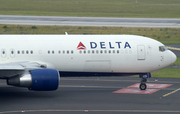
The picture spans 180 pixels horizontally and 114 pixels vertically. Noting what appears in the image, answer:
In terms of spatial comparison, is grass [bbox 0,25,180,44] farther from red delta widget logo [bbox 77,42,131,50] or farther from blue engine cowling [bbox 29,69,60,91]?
blue engine cowling [bbox 29,69,60,91]

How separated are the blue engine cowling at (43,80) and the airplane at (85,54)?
0.84 meters

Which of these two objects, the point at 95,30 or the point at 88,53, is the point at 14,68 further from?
the point at 95,30

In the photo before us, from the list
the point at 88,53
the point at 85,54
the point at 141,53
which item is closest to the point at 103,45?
the point at 88,53

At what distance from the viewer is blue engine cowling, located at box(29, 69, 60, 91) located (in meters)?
21.7

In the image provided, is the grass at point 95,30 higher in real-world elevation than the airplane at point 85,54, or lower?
higher

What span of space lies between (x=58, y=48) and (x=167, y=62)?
8.98 metres

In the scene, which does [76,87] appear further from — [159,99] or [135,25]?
[135,25]

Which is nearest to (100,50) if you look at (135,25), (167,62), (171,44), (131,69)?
(131,69)

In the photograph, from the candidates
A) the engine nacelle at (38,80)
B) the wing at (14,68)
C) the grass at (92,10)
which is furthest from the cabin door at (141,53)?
the grass at (92,10)

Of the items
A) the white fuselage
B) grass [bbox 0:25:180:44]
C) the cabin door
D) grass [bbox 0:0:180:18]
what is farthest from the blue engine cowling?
grass [bbox 0:0:180:18]

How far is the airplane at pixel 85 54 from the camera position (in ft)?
78.6

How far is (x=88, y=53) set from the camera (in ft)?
80.6

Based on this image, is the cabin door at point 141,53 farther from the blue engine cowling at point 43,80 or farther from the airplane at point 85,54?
the blue engine cowling at point 43,80

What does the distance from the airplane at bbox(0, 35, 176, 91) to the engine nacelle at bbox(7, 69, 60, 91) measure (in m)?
0.89
